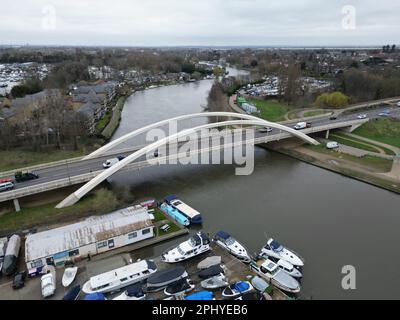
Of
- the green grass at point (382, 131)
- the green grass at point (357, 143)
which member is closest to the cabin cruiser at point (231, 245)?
the green grass at point (357, 143)

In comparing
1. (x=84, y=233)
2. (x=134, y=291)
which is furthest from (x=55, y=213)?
(x=134, y=291)

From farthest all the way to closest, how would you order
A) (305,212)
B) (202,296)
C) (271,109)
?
1. (271,109)
2. (305,212)
3. (202,296)

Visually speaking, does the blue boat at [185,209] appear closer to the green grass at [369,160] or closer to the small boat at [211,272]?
the small boat at [211,272]

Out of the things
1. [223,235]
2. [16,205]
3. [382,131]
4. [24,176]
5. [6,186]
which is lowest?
[223,235]

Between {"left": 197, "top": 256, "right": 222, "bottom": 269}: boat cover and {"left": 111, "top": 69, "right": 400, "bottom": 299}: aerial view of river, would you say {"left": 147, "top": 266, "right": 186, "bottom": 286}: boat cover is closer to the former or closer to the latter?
{"left": 197, "top": 256, "right": 222, "bottom": 269}: boat cover

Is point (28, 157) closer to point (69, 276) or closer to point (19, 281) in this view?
point (19, 281)
